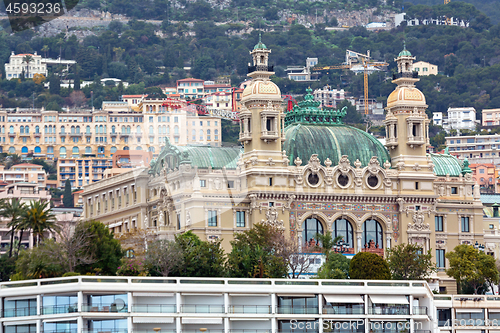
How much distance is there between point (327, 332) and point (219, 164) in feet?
125

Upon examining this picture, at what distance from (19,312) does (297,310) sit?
23.7 metres

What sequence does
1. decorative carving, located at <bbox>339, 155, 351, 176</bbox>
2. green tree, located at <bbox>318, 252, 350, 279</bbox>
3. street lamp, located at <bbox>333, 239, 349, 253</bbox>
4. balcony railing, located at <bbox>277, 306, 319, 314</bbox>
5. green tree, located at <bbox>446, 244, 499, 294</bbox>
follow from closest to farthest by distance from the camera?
balcony railing, located at <bbox>277, 306, 319, 314</bbox>
green tree, located at <bbox>318, 252, 350, 279</bbox>
green tree, located at <bbox>446, 244, 499, 294</bbox>
street lamp, located at <bbox>333, 239, 349, 253</bbox>
decorative carving, located at <bbox>339, 155, 351, 176</bbox>

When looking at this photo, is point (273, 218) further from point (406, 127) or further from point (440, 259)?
point (440, 259)

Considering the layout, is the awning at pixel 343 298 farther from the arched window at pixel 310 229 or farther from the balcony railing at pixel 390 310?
the arched window at pixel 310 229

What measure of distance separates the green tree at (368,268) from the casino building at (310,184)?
795 inches

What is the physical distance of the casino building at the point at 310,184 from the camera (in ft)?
452

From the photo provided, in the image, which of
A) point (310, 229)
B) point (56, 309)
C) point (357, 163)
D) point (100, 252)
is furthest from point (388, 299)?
point (357, 163)

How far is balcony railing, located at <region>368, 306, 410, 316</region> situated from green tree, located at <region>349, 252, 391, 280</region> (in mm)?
4618

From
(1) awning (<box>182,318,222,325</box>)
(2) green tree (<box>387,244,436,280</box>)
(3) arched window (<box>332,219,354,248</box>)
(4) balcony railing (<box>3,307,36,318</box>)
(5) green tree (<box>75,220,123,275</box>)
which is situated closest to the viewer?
(4) balcony railing (<box>3,307,36,318</box>)

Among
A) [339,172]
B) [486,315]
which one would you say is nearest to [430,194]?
[339,172]

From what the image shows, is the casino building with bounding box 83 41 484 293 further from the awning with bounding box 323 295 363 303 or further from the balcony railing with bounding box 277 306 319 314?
the balcony railing with bounding box 277 306 319 314

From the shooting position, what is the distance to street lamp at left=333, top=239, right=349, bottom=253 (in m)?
140

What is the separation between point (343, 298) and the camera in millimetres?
108750

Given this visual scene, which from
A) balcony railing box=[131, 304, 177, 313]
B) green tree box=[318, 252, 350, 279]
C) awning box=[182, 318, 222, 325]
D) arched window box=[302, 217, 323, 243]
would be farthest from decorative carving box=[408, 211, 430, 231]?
balcony railing box=[131, 304, 177, 313]
